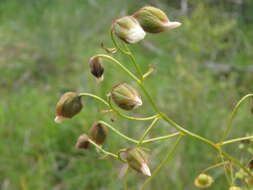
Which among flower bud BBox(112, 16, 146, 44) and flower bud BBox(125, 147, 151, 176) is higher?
flower bud BBox(112, 16, 146, 44)

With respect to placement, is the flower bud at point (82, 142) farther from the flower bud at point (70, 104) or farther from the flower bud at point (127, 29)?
the flower bud at point (127, 29)

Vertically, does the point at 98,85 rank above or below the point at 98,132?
below

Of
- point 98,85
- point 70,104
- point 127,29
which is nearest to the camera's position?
point 127,29

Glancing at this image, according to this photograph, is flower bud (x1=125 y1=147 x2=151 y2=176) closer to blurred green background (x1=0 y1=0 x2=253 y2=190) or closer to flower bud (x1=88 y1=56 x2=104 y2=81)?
flower bud (x1=88 y1=56 x2=104 y2=81)

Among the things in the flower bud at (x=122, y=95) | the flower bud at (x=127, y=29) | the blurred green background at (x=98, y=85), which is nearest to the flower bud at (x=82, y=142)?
the flower bud at (x=122, y=95)

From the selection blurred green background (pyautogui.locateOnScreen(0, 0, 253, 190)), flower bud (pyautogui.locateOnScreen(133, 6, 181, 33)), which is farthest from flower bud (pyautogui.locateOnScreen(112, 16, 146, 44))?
blurred green background (pyautogui.locateOnScreen(0, 0, 253, 190))

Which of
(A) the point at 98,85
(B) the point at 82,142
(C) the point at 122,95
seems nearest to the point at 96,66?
(C) the point at 122,95

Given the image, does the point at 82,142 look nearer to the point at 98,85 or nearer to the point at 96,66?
the point at 96,66
